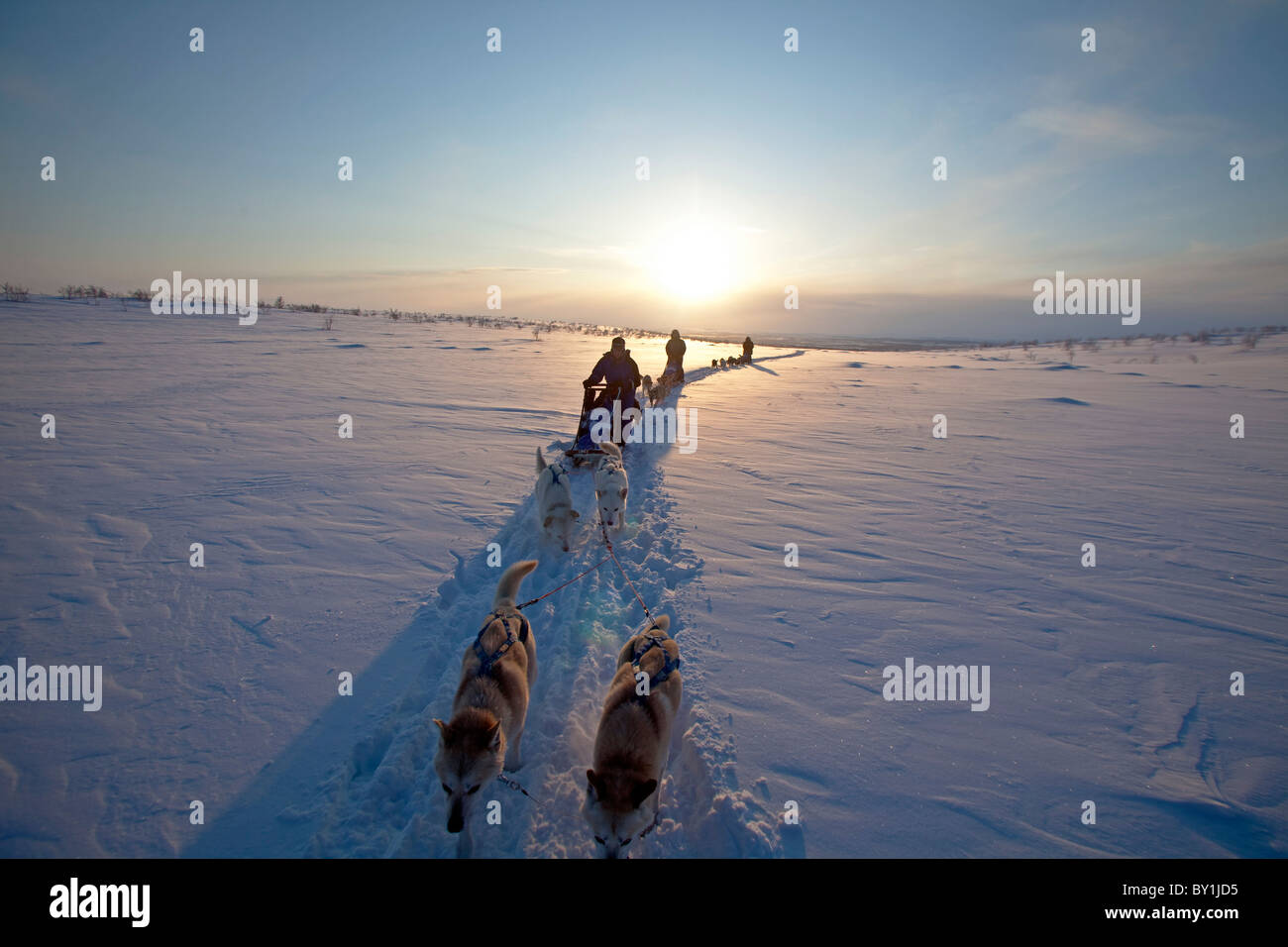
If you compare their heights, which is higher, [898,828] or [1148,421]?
[1148,421]

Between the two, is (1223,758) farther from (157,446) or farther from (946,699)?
(157,446)

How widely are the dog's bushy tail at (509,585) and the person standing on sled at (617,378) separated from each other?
5.36 m

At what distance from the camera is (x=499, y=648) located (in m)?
2.54

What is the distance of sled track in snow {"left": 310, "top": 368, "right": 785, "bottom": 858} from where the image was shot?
7.04 feet

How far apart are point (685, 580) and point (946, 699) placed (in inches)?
81.1

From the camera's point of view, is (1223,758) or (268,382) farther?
(268,382)

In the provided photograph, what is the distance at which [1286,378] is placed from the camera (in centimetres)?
1398

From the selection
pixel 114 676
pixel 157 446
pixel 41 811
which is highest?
pixel 157 446

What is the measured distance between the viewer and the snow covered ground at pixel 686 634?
2.19m

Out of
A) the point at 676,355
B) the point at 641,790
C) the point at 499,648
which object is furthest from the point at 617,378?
the point at 676,355

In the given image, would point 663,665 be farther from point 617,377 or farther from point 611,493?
point 617,377

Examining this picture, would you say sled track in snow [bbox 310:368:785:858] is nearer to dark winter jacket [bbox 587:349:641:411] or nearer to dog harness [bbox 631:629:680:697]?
dog harness [bbox 631:629:680:697]

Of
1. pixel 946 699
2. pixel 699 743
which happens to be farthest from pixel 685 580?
pixel 946 699

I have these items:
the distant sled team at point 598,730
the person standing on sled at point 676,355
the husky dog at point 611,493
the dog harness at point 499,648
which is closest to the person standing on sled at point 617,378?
the husky dog at point 611,493
